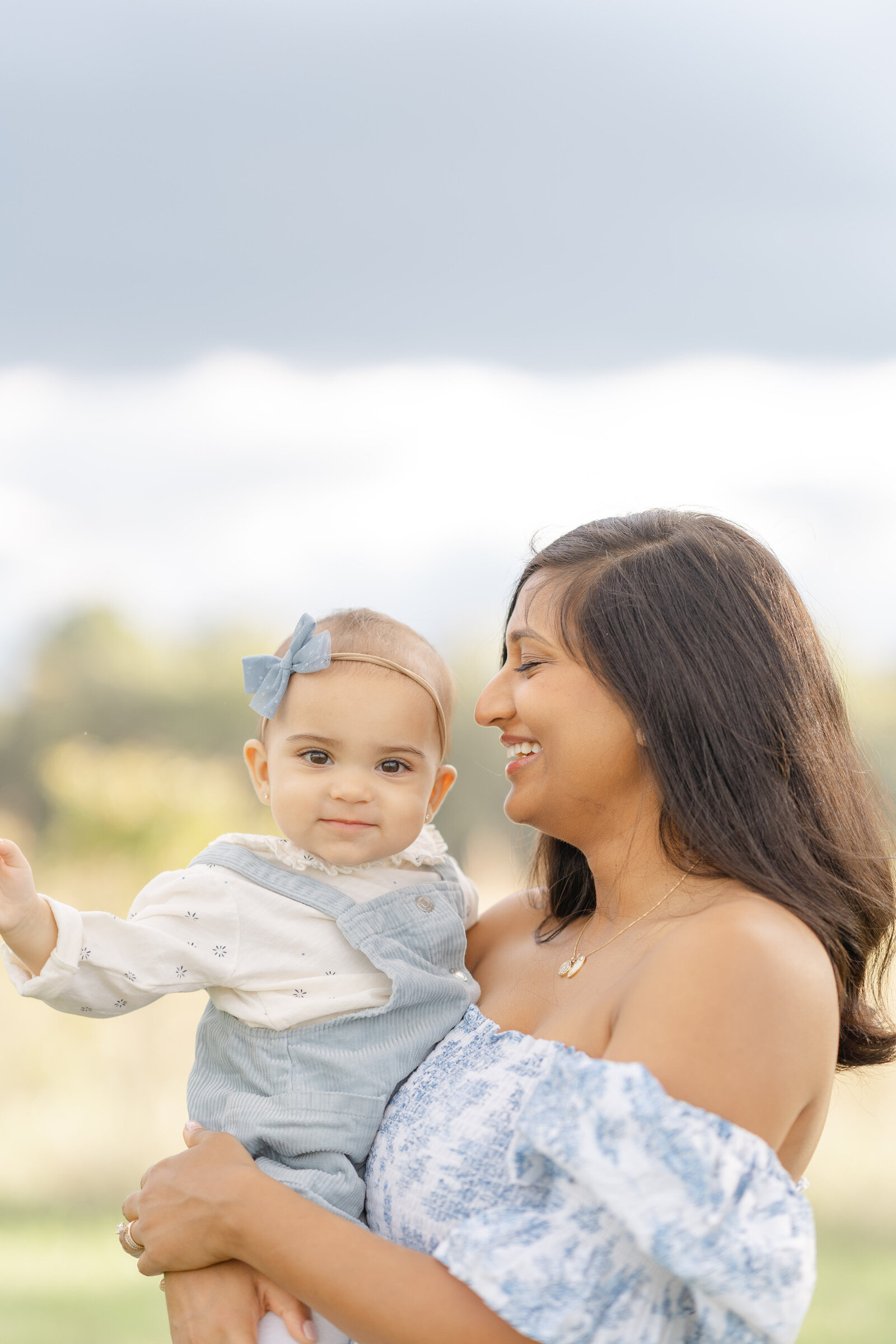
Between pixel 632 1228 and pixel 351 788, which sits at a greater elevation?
pixel 351 788

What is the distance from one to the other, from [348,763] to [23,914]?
0.42m

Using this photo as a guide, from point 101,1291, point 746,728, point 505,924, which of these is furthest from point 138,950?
point 101,1291

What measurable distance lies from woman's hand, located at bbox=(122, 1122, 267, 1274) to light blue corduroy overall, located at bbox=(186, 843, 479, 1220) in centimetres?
5

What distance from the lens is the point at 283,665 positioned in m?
1.41

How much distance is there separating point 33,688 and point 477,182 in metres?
2.90

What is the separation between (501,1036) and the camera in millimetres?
1276

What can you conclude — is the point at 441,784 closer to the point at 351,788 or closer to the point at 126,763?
the point at 351,788

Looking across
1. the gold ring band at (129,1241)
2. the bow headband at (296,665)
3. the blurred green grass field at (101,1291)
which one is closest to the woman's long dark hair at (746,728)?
the bow headband at (296,665)

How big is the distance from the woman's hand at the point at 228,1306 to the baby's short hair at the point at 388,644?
0.64m

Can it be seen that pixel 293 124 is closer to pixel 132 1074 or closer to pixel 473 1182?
pixel 132 1074

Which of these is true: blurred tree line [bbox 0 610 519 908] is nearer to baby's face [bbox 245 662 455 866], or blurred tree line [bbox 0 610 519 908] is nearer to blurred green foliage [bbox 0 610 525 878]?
blurred green foliage [bbox 0 610 525 878]

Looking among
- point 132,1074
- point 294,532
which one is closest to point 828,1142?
point 132,1074

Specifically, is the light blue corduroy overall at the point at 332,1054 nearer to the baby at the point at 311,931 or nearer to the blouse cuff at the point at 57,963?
the baby at the point at 311,931

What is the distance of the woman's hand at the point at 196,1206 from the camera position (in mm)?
1159
